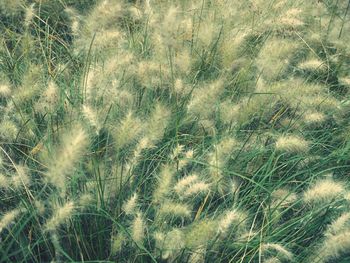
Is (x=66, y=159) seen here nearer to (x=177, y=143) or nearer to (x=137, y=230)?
(x=137, y=230)

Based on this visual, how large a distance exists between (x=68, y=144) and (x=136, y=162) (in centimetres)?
43

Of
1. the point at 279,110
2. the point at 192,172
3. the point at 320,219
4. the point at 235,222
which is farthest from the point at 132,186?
the point at 279,110

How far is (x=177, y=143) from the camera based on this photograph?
1804 mm

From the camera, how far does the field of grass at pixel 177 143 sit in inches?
64.0

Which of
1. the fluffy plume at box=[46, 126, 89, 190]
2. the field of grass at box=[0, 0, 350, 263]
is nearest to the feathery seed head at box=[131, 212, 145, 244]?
the field of grass at box=[0, 0, 350, 263]

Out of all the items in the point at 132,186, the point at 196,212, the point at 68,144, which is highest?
the point at 68,144

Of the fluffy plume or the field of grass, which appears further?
the field of grass

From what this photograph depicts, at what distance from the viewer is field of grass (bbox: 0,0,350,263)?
5.33ft

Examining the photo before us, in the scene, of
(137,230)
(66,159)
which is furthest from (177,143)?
(66,159)

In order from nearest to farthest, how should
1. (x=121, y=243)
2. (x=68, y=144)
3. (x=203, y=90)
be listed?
(x=68, y=144) → (x=121, y=243) → (x=203, y=90)

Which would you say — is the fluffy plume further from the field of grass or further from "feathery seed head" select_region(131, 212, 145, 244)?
"feathery seed head" select_region(131, 212, 145, 244)

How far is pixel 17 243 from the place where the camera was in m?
1.67

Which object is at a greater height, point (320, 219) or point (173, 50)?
point (173, 50)

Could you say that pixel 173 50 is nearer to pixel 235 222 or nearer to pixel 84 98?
pixel 84 98
